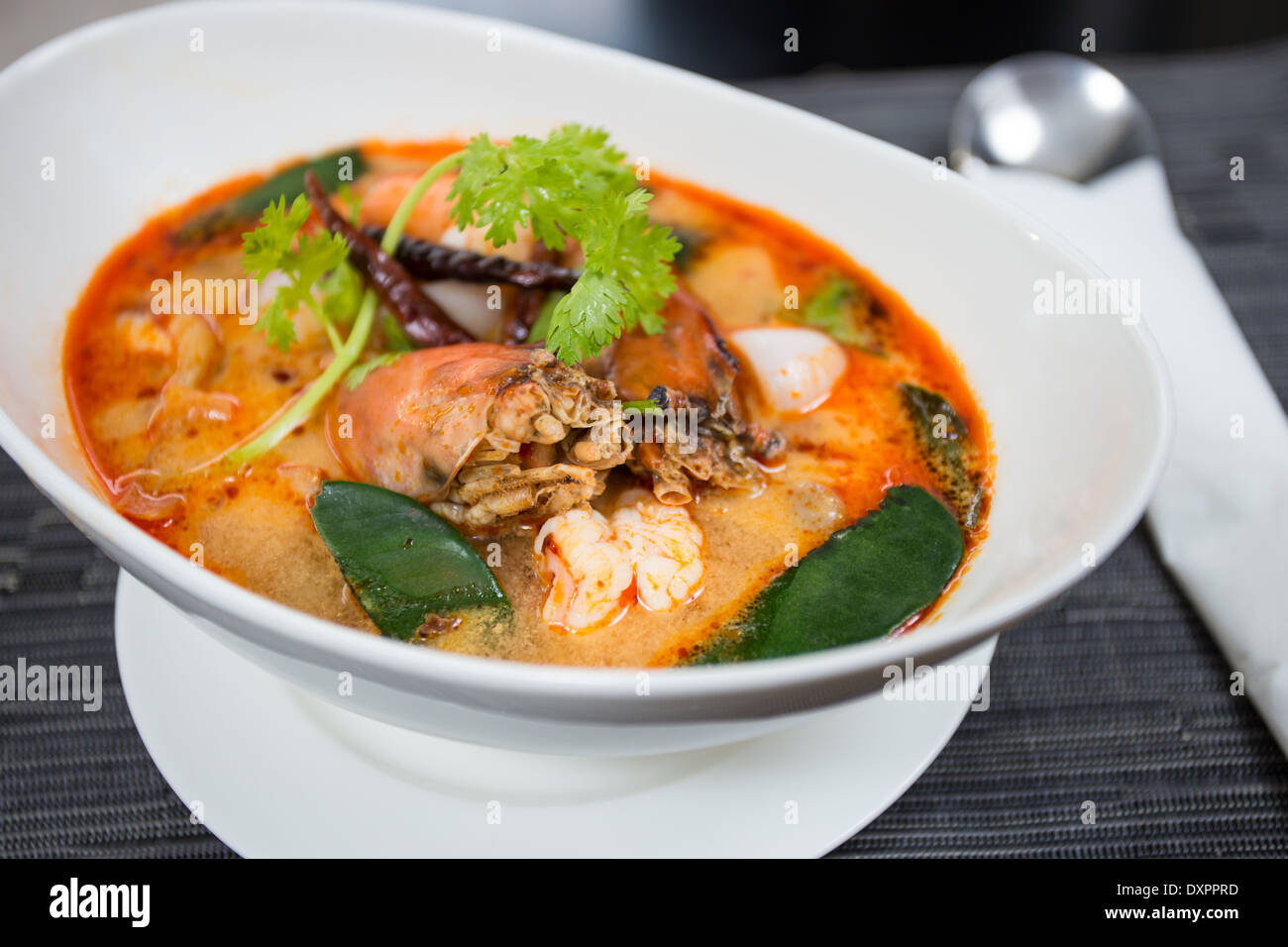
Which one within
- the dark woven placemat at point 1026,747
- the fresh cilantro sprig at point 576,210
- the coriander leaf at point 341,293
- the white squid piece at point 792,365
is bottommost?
the dark woven placemat at point 1026,747

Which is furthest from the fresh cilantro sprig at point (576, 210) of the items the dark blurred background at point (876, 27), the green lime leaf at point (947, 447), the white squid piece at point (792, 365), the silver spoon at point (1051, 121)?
the dark blurred background at point (876, 27)

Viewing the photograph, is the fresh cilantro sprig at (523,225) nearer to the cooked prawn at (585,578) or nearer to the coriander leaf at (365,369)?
the coriander leaf at (365,369)

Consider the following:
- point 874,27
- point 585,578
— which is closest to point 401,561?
point 585,578

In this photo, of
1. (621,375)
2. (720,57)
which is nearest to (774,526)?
(621,375)

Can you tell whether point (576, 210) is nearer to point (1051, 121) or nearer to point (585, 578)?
point (585, 578)

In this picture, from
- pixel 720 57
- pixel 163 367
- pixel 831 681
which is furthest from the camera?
pixel 720 57

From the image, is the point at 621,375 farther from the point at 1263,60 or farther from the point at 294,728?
the point at 1263,60
